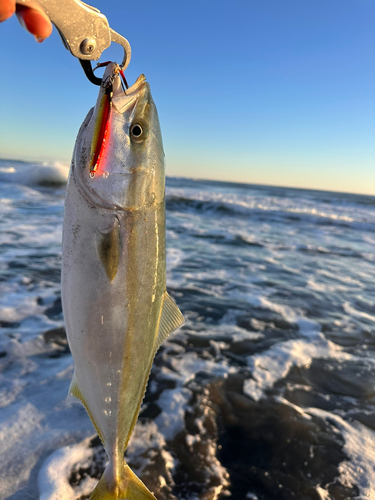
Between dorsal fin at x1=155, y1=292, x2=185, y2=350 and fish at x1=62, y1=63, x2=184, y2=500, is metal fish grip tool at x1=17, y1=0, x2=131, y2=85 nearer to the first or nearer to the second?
fish at x1=62, y1=63, x2=184, y2=500

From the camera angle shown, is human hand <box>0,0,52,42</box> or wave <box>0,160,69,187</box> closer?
human hand <box>0,0,52,42</box>

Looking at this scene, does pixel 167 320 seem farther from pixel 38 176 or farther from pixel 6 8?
pixel 38 176

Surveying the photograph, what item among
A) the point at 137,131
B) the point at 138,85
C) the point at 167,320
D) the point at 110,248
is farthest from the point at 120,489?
the point at 138,85

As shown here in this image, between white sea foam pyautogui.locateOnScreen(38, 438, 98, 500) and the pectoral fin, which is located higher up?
the pectoral fin

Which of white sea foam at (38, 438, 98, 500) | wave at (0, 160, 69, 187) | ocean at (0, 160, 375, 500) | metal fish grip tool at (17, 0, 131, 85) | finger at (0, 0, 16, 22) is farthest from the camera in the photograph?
wave at (0, 160, 69, 187)

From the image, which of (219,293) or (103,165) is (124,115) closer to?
(103,165)

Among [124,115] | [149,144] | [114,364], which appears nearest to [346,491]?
[114,364]

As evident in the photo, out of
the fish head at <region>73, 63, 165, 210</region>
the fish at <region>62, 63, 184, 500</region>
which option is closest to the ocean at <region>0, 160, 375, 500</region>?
the fish at <region>62, 63, 184, 500</region>

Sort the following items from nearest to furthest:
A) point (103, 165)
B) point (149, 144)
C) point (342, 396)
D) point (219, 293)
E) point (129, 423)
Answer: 1. point (103, 165)
2. point (149, 144)
3. point (129, 423)
4. point (342, 396)
5. point (219, 293)
